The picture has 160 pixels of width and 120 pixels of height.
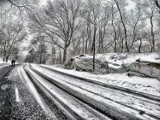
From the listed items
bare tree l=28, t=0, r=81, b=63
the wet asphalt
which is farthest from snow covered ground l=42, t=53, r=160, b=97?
bare tree l=28, t=0, r=81, b=63

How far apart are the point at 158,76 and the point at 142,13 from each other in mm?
23122

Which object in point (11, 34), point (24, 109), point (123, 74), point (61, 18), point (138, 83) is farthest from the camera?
point (11, 34)

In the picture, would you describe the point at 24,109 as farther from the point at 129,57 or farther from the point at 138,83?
the point at 129,57

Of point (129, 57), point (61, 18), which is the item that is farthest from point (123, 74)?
point (61, 18)

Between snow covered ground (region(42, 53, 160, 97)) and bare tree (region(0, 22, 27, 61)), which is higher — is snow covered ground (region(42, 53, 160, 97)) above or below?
below

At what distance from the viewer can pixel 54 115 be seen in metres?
3.87

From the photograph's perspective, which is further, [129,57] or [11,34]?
[11,34]

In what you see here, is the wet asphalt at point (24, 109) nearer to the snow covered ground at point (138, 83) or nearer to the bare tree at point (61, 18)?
the snow covered ground at point (138, 83)

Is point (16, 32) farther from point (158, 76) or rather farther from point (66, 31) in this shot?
point (158, 76)

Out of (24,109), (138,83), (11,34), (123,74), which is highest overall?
(11,34)

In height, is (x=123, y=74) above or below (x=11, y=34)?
below

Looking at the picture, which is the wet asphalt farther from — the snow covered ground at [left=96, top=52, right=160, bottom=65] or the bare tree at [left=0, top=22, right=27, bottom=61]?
the bare tree at [left=0, top=22, right=27, bottom=61]

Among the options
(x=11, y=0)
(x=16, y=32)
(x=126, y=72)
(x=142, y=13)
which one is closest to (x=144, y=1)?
(x=142, y=13)

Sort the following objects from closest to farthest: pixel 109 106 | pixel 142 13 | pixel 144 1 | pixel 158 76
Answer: pixel 109 106 < pixel 158 76 < pixel 144 1 < pixel 142 13
